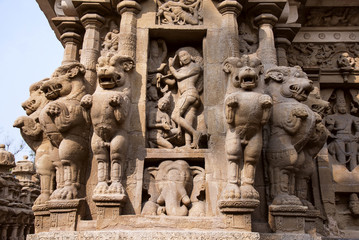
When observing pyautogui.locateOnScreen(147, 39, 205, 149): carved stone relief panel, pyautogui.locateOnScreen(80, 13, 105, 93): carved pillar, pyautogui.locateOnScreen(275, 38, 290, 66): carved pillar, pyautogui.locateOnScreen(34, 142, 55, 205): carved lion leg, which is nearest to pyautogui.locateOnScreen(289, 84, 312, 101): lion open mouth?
pyautogui.locateOnScreen(147, 39, 205, 149): carved stone relief panel

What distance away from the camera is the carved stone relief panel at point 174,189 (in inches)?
243

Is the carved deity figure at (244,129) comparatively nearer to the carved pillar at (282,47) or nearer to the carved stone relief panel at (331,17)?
the carved pillar at (282,47)

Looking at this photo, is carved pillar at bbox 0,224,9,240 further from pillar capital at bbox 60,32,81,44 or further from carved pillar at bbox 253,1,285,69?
carved pillar at bbox 253,1,285,69

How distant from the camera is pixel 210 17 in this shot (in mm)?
7430

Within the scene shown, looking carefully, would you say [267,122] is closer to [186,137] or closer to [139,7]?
[186,137]

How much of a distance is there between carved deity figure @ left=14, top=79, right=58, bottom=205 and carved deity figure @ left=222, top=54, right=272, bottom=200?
2.97m

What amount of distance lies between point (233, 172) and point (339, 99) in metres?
4.78

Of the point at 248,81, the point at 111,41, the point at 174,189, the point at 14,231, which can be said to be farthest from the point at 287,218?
the point at 14,231

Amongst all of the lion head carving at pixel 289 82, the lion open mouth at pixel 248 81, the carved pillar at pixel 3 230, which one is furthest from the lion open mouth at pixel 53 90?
the carved pillar at pixel 3 230

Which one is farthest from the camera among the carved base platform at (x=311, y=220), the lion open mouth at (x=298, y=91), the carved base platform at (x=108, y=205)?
the carved base platform at (x=311, y=220)

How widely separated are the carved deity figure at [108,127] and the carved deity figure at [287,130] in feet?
7.75

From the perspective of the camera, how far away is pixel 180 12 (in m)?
7.48

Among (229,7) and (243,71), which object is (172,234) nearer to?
(243,71)

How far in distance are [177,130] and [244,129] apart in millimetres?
1263
